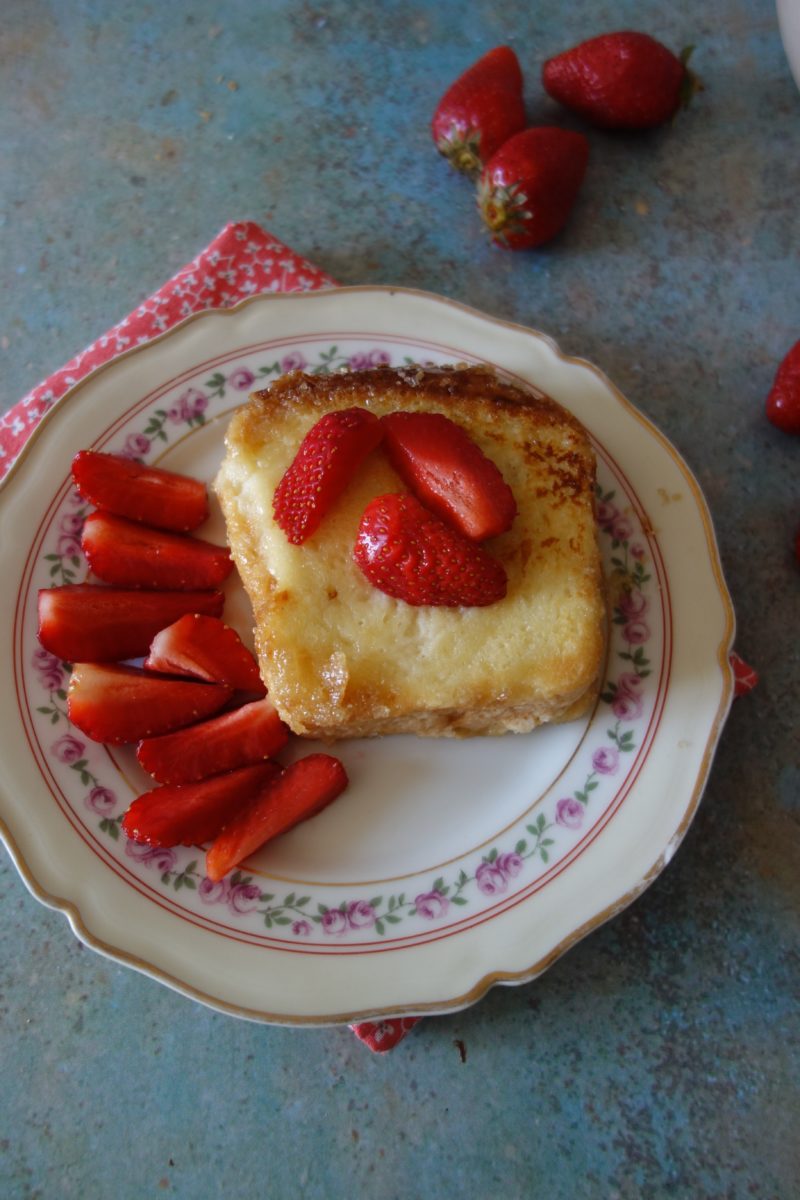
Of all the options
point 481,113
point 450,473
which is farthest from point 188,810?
point 481,113

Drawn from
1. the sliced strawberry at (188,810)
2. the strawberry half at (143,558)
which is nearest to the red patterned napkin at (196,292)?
the strawberry half at (143,558)

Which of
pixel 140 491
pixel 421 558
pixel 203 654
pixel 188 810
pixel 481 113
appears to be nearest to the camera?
pixel 421 558

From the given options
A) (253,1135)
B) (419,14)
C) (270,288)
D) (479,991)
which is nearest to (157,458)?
(270,288)

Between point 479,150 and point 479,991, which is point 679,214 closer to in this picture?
point 479,150

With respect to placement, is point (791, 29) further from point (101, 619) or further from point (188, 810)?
point (188, 810)

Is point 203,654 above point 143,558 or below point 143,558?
below

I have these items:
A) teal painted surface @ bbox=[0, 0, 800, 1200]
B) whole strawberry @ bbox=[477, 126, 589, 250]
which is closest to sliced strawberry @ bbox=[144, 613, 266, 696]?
teal painted surface @ bbox=[0, 0, 800, 1200]

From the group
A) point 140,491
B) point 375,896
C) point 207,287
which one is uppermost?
point 207,287

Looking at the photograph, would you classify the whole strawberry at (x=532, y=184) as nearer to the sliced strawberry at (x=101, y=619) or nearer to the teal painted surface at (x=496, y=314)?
the teal painted surface at (x=496, y=314)
